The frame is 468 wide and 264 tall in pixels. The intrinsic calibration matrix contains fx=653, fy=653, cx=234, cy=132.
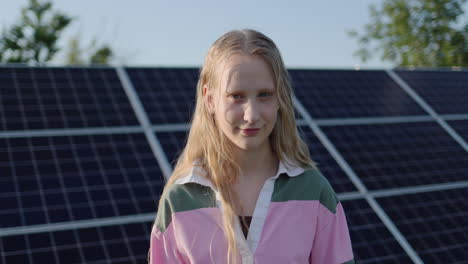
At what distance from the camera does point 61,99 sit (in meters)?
7.42

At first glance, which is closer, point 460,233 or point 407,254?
point 407,254

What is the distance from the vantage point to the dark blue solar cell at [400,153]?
25.1 ft

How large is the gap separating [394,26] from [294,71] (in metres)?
20.4

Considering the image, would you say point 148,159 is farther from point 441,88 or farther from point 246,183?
point 441,88

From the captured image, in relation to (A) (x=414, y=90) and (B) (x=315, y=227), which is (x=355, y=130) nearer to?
(A) (x=414, y=90)

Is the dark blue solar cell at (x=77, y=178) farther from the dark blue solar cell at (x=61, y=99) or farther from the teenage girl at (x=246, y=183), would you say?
the teenage girl at (x=246, y=183)

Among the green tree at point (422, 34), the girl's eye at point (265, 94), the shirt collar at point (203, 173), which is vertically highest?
the girl's eye at point (265, 94)

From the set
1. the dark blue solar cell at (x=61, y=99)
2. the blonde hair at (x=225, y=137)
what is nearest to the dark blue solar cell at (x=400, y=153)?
the dark blue solar cell at (x=61, y=99)

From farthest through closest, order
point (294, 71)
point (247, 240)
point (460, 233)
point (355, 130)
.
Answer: point (294, 71)
point (355, 130)
point (460, 233)
point (247, 240)

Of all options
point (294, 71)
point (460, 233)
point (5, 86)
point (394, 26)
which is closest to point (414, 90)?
point (294, 71)

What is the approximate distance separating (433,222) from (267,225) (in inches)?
194

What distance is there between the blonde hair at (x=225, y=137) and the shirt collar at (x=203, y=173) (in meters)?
0.02

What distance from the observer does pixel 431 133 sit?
8.83 meters

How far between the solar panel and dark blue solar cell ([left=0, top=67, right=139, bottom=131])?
1.62 m
